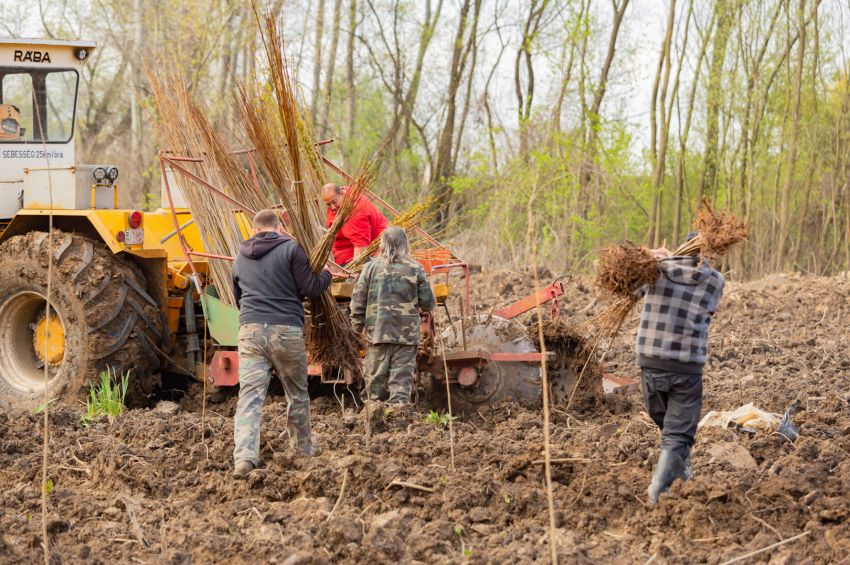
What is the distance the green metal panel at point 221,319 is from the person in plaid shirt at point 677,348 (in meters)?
2.76

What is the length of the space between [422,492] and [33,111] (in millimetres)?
4511

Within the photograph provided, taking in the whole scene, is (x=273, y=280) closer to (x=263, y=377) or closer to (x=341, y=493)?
(x=263, y=377)

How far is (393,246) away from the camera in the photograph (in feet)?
17.3

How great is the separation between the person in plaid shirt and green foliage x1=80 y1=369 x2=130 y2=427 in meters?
3.46

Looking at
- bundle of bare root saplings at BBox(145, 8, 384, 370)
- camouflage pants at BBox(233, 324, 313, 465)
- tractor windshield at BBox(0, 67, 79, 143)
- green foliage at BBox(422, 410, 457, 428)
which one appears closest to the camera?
camouflage pants at BBox(233, 324, 313, 465)

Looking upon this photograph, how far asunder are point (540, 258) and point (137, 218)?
999 cm

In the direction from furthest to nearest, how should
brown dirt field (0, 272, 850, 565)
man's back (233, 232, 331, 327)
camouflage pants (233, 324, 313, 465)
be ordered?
1. man's back (233, 232, 331, 327)
2. camouflage pants (233, 324, 313, 465)
3. brown dirt field (0, 272, 850, 565)

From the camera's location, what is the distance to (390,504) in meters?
3.76

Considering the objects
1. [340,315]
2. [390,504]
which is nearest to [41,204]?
[340,315]

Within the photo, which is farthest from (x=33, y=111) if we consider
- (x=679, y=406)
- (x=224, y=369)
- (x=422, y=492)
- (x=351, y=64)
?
(x=351, y=64)

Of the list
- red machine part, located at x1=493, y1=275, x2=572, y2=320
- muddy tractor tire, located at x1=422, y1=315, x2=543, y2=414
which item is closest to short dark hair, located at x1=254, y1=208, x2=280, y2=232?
muddy tractor tire, located at x1=422, y1=315, x2=543, y2=414

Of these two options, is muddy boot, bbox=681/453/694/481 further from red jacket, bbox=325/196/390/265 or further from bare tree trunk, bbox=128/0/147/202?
bare tree trunk, bbox=128/0/147/202

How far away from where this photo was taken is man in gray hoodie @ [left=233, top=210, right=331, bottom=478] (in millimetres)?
4352

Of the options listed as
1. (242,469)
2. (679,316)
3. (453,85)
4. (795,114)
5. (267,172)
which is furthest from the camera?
(453,85)
